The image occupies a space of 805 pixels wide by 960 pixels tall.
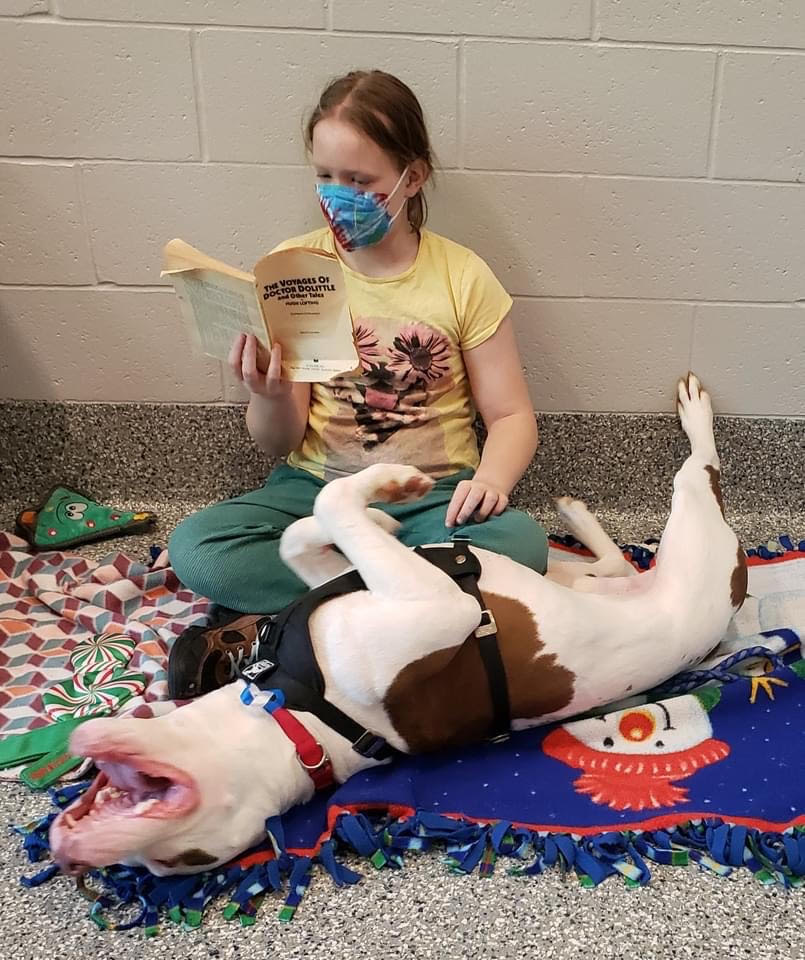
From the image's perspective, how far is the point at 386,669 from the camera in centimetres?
97

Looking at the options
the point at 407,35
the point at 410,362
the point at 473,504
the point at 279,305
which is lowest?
the point at 473,504

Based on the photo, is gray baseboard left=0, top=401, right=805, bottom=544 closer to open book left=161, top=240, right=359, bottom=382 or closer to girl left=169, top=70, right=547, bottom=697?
girl left=169, top=70, right=547, bottom=697

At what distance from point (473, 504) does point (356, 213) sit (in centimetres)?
45

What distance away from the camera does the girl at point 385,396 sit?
1253 mm

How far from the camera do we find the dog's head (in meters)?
0.83

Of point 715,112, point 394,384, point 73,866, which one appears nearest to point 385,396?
point 394,384

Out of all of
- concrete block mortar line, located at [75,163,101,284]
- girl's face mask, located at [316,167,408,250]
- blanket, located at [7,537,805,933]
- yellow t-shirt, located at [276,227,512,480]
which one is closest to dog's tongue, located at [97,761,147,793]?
blanket, located at [7,537,805,933]

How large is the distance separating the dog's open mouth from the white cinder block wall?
89 centimetres

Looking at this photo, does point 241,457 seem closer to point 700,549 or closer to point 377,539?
point 377,539

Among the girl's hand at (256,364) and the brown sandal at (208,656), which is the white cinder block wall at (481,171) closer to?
the girl's hand at (256,364)

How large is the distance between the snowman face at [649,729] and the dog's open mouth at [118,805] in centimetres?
50

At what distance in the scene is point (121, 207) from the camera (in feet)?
4.92

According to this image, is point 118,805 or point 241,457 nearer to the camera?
point 118,805

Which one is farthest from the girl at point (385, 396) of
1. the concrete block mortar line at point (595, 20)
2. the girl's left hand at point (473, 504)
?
the concrete block mortar line at point (595, 20)
